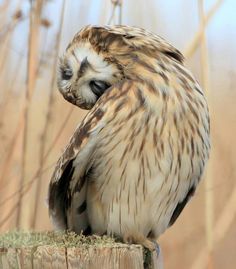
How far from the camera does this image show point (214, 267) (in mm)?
1784

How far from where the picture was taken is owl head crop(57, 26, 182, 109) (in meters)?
1.23

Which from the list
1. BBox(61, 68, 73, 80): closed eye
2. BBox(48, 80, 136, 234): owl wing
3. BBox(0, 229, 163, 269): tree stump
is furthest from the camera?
BBox(61, 68, 73, 80): closed eye

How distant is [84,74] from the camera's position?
4.08ft

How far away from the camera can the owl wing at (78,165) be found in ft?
3.78

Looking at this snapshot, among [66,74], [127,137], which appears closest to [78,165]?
[127,137]

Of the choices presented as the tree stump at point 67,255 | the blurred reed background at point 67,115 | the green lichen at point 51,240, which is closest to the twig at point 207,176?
the blurred reed background at point 67,115

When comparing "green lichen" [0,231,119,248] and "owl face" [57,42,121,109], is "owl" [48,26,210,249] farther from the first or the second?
"green lichen" [0,231,119,248]

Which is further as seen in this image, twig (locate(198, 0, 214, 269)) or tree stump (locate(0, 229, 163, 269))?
twig (locate(198, 0, 214, 269))

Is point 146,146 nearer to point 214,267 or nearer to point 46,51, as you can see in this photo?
point 46,51

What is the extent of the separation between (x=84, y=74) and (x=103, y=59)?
0.15 ft

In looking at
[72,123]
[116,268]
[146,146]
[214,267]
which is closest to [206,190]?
[214,267]

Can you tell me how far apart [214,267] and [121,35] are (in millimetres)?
796

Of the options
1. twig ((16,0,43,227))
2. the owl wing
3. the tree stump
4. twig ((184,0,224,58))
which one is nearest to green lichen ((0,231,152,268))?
the tree stump

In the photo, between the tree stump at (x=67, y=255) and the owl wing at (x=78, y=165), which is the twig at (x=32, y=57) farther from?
the tree stump at (x=67, y=255)
